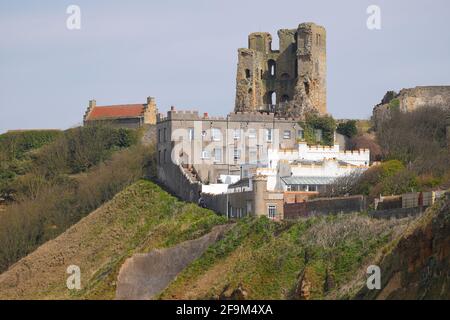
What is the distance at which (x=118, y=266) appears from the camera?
86.9 m

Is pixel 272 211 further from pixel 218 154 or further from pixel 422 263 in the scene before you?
pixel 422 263

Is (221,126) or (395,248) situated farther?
(221,126)

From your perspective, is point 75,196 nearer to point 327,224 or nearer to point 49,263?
point 49,263

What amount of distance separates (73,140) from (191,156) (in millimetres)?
20318

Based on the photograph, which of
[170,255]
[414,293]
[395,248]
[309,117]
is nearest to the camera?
[414,293]

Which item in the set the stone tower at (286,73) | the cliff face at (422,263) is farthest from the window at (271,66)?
the cliff face at (422,263)

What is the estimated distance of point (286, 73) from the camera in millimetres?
106438

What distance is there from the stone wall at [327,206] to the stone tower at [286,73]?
68.5ft

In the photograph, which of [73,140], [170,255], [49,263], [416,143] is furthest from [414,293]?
[73,140]

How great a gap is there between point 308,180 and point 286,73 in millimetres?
17763

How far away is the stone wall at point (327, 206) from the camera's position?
7938cm

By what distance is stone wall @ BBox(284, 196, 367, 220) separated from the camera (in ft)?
260

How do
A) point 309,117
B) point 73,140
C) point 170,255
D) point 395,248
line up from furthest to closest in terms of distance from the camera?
point 73,140 < point 309,117 < point 170,255 < point 395,248

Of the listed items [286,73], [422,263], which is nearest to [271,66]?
[286,73]
